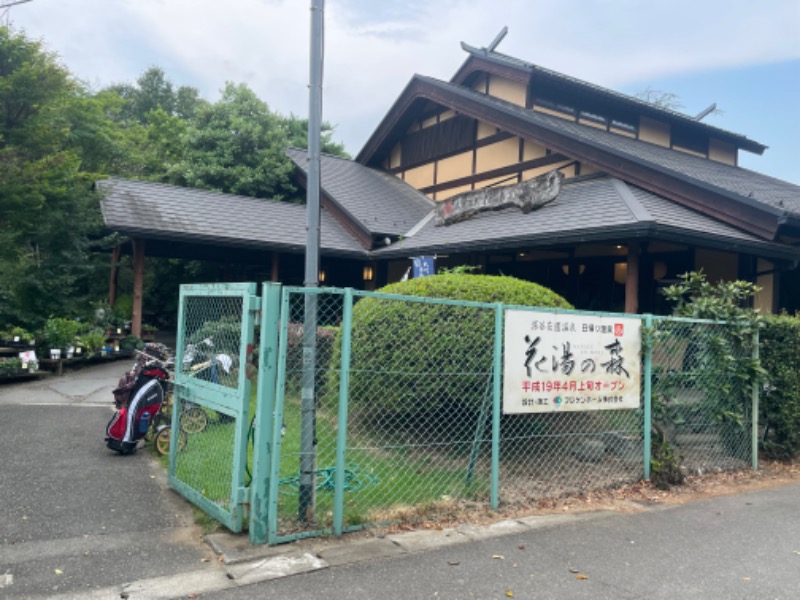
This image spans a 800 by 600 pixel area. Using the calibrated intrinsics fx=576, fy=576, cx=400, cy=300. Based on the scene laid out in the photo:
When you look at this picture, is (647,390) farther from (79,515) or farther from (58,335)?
(58,335)

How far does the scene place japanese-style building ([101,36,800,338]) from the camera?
925cm

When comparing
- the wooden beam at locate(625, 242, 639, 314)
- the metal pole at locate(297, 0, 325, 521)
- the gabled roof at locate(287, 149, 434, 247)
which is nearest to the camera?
the metal pole at locate(297, 0, 325, 521)

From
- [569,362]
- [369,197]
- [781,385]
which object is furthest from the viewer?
[369,197]

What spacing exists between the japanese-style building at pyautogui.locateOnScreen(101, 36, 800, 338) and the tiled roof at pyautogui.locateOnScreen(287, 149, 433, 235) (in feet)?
0.22

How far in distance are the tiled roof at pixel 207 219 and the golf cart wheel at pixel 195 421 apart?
7.82 m

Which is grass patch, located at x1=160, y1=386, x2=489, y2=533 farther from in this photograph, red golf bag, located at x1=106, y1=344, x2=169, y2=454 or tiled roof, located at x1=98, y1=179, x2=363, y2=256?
tiled roof, located at x1=98, y1=179, x2=363, y2=256

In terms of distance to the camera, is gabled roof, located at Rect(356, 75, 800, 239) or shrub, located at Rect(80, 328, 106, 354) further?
shrub, located at Rect(80, 328, 106, 354)

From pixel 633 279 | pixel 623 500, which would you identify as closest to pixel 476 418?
pixel 623 500

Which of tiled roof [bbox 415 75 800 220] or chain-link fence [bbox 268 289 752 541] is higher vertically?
tiled roof [bbox 415 75 800 220]

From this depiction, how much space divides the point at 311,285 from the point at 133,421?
3153mm

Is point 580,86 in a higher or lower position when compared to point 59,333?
higher

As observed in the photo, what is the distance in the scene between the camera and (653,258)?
10625 mm

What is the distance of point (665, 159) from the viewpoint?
13.1 metres

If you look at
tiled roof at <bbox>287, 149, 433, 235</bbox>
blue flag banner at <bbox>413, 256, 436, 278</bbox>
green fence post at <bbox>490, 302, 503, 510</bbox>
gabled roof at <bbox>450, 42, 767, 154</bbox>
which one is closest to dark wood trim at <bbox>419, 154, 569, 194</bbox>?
tiled roof at <bbox>287, 149, 433, 235</bbox>
